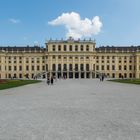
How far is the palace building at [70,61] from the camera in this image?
113m

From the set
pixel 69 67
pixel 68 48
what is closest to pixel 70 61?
pixel 69 67

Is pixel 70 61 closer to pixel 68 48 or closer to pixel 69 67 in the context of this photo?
pixel 69 67

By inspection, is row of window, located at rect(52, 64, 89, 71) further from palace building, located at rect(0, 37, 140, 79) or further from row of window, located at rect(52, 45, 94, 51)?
row of window, located at rect(52, 45, 94, 51)

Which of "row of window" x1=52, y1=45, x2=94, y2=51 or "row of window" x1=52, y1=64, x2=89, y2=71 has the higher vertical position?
"row of window" x1=52, y1=45, x2=94, y2=51

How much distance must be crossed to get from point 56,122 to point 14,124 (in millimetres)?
1276

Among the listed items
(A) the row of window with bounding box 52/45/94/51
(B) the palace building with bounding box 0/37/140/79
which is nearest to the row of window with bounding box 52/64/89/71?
(B) the palace building with bounding box 0/37/140/79

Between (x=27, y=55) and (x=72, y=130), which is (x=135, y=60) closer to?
(x=27, y=55)

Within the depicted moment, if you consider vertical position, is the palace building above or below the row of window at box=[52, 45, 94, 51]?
below

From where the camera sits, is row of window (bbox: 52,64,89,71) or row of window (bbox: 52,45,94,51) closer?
row of window (bbox: 52,64,89,71)

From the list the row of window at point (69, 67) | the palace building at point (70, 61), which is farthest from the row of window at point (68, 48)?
the row of window at point (69, 67)

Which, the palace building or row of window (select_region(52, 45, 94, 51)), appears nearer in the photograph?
the palace building

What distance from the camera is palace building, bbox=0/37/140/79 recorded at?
112562 millimetres

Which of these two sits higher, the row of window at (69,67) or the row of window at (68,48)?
the row of window at (68,48)

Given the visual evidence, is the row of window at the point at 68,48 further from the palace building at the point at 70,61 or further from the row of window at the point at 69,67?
the row of window at the point at 69,67
